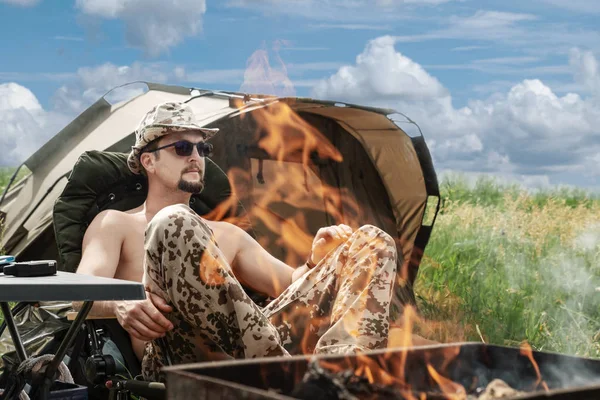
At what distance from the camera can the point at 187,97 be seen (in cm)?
596

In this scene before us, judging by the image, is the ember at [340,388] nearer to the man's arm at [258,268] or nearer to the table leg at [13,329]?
the table leg at [13,329]

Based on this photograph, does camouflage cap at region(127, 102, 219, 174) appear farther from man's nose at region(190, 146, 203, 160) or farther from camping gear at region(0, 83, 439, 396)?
camping gear at region(0, 83, 439, 396)

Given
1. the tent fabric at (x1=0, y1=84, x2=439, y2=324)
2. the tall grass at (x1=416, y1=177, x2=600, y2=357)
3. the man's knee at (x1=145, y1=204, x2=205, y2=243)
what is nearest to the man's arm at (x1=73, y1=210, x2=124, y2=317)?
the man's knee at (x1=145, y1=204, x2=205, y2=243)

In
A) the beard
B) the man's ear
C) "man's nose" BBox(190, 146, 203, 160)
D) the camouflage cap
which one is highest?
the camouflage cap

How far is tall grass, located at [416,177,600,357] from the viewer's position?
226 inches

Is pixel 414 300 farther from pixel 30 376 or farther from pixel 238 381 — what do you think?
pixel 238 381

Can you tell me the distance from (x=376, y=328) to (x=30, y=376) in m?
1.12

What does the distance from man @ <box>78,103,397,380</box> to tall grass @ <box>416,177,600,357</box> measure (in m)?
1.72

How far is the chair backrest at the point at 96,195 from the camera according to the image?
13.0 ft

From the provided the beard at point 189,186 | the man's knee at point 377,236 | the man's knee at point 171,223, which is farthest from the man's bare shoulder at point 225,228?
the man's knee at point 171,223

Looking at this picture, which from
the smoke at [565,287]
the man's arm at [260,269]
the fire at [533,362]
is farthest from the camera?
the smoke at [565,287]

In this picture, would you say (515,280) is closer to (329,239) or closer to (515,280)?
(515,280)

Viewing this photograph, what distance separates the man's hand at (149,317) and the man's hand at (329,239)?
2.27 feet

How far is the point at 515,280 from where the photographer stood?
7.01m
